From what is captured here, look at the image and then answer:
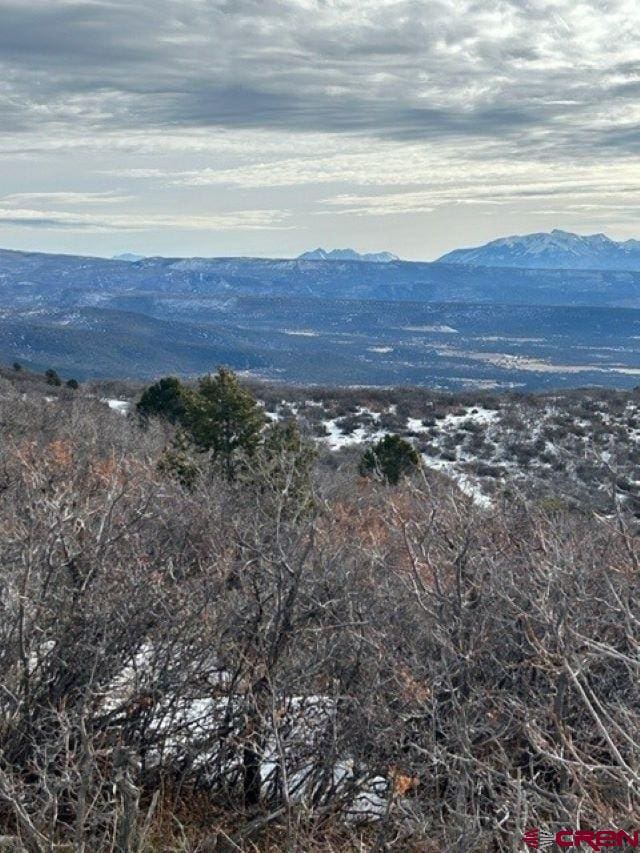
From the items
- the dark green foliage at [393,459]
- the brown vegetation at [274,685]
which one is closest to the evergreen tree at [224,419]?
the dark green foliage at [393,459]

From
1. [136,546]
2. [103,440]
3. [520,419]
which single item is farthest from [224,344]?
[136,546]

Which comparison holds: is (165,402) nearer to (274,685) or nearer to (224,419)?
(224,419)

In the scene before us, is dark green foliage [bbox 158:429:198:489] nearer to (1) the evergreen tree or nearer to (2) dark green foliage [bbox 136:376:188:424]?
(1) the evergreen tree

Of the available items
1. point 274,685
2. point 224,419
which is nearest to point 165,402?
point 224,419

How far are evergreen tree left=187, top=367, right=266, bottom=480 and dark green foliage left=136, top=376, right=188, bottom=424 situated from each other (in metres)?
6.58

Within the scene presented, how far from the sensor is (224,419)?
20.4 metres

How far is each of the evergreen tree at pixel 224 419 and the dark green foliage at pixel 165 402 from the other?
6.58 metres

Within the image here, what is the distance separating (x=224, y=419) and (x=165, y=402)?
762 cm

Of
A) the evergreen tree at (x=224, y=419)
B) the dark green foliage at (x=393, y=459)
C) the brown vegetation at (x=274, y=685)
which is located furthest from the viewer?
the dark green foliage at (x=393, y=459)

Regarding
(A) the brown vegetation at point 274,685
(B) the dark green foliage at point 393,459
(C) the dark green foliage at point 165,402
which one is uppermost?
(A) the brown vegetation at point 274,685

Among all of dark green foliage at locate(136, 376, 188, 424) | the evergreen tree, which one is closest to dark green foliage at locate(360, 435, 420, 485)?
the evergreen tree

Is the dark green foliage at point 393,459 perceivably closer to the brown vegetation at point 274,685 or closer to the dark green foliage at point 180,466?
the dark green foliage at point 180,466

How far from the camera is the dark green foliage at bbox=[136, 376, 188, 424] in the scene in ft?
89.9

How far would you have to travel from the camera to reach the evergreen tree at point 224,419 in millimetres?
20156
